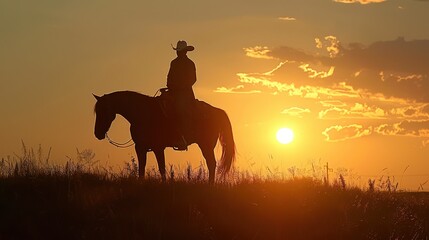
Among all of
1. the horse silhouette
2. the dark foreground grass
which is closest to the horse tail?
the horse silhouette

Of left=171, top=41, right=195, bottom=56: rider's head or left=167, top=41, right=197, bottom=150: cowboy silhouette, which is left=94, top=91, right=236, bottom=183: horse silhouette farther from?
left=171, top=41, right=195, bottom=56: rider's head

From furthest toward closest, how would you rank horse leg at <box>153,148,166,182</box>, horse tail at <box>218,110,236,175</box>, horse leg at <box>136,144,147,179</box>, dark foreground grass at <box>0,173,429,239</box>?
horse tail at <box>218,110,236,175</box> < horse leg at <box>153,148,166,182</box> < horse leg at <box>136,144,147,179</box> < dark foreground grass at <box>0,173,429,239</box>

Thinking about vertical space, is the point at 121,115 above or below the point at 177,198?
above

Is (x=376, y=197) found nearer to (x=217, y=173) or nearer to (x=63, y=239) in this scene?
(x=217, y=173)

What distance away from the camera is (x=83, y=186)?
12.9 m

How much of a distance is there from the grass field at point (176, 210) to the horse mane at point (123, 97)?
2.60 m

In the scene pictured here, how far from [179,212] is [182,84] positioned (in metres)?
5.83

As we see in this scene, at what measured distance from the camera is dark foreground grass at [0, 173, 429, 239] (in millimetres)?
10750

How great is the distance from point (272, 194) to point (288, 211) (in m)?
1.27

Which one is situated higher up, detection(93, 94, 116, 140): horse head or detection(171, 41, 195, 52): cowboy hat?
detection(171, 41, 195, 52): cowboy hat

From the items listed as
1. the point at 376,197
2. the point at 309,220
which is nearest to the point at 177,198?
the point at 309,220

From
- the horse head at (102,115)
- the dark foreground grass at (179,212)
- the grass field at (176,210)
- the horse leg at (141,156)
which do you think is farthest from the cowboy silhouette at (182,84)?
the dark foreground grass at (179,212)

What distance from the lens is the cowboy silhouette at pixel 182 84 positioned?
16.9 meters

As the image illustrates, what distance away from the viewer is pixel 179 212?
11.7 metres
